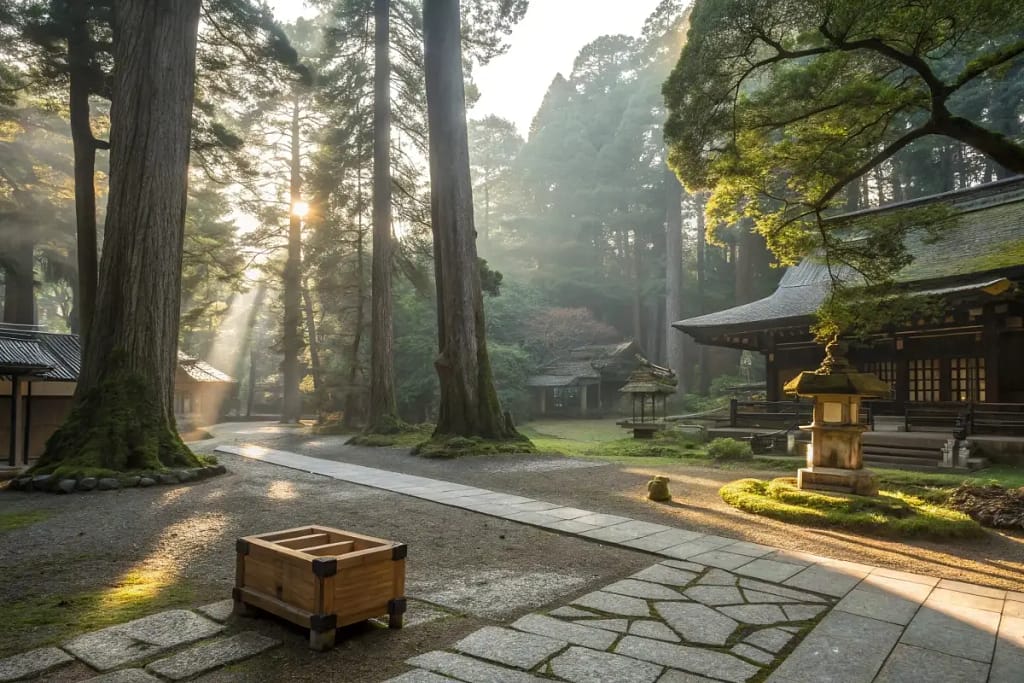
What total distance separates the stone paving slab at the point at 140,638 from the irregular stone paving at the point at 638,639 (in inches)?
49.5

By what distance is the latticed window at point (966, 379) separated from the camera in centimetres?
1535

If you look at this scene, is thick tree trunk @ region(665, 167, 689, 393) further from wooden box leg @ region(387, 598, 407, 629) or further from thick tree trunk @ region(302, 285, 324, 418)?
wooden box leg @ region(387, 598, 407, 629)

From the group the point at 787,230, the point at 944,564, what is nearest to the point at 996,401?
the point at 787,230

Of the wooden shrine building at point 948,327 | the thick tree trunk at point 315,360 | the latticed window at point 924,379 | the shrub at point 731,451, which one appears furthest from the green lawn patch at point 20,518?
the latticed window at point 924,379

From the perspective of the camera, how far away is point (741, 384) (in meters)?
30.2

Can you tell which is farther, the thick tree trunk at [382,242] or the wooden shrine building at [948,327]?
the thick tree trunk at [382,242]

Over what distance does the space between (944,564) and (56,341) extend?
20636mm

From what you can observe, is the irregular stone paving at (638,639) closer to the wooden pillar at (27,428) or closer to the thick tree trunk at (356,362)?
the wooden pillar at (27,428)

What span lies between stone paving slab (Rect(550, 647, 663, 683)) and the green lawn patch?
578 centimetres

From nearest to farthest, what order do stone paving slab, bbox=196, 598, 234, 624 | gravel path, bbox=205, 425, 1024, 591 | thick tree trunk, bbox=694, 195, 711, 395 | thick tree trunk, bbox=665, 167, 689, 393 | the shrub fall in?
stone paving slab, bbox=196, 598, 234, 624 < gravel path, bbox=205, 425, 1024, 591 < the shrub < thick tree trunk, bbox=665, 167, 689, 393 < thick tree trunk, bbox=694, 195, 711, 395

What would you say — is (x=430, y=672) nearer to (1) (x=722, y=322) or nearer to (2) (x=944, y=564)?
(2) (x=944, y=564)

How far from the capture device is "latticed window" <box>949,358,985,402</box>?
1535 cm

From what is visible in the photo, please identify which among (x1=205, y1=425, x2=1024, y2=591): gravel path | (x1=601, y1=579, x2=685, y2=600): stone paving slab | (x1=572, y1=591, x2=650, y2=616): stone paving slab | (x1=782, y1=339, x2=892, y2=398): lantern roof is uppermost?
(x1=782, y1=339, x2=892, y2=398): lantern roof

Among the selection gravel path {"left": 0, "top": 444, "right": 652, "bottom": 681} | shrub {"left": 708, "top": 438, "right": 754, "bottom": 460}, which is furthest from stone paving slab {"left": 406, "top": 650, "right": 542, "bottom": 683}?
shrub {"left": 708, "top": 438, "right": 754, "bottom": 460}
